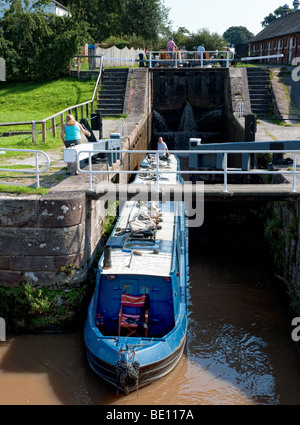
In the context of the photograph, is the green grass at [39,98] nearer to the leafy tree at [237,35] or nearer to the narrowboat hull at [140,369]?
the narrowboat hull at [140,369]

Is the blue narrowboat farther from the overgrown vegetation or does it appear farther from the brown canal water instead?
the overgrown vegetation

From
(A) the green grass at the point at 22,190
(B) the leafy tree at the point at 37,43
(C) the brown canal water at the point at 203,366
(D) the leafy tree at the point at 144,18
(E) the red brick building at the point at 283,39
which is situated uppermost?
(D) the leafy tree at the point at 144,18

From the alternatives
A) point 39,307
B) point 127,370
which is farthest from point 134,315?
point 39,307

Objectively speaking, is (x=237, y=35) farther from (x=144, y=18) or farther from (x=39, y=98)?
(x=39, y=98)

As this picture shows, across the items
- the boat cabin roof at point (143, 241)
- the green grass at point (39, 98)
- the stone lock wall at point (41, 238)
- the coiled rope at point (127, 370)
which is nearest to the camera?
the coiled rope at point (127, 370)

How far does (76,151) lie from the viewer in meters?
10.6

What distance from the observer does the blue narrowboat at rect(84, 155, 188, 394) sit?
788 centimetres

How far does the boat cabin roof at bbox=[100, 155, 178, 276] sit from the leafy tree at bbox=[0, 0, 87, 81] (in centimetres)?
1589


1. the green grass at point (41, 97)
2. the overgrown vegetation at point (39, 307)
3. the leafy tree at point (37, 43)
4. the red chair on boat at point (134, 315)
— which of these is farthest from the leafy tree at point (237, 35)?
the red chair on boat at point (134, 315)

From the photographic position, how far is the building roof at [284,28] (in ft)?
111

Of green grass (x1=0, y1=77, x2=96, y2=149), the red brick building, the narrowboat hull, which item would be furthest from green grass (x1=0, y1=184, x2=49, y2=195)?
the red brick building

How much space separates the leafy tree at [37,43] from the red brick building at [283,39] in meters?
15.7

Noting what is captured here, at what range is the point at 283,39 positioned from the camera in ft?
118
